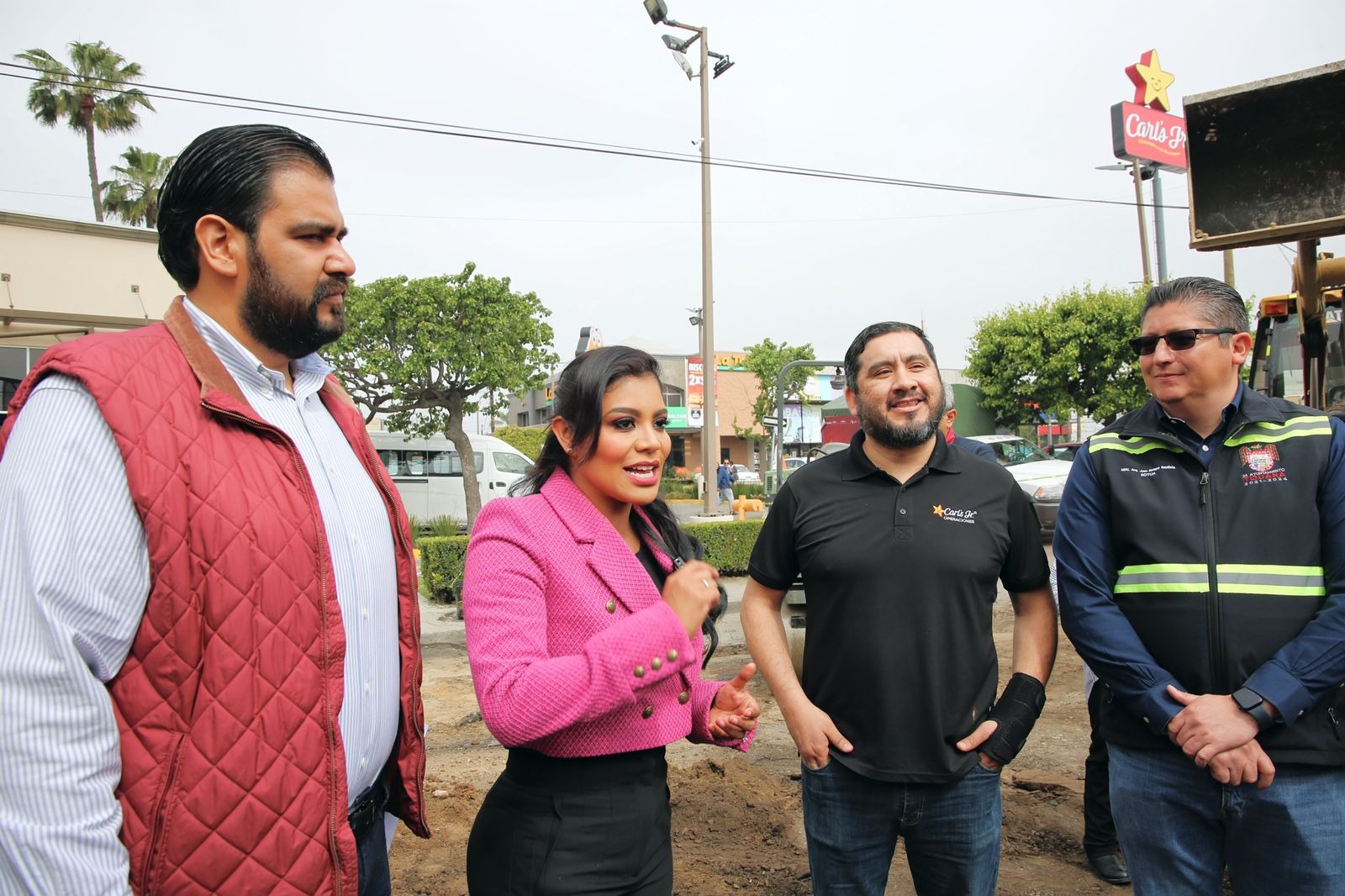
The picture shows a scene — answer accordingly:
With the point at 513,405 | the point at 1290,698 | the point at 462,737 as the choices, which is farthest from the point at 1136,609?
the point at 513,405

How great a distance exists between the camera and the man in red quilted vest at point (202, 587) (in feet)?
4.17

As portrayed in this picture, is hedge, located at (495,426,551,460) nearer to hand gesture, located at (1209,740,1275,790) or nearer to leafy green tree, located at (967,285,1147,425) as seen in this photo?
leafy green tree, located at (967,285,1147,425)

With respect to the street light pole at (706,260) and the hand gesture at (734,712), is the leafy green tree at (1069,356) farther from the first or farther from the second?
the hand gesture at (734,712)

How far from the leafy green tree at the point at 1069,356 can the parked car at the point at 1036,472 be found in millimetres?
8794

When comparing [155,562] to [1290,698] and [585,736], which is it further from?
[1290,698]

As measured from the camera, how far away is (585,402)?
200 cm

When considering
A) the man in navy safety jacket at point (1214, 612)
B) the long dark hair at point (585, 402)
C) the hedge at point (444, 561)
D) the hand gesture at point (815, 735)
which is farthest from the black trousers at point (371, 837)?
the hedge at point (444, 561)

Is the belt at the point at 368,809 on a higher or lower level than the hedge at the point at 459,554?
higher

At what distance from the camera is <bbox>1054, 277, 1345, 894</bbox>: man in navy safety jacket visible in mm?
2145

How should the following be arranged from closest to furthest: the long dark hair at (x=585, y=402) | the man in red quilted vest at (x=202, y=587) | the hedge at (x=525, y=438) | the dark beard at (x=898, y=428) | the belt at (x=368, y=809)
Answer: the man in red quilted vest at (x=202, y=587), the belt at (x=368, y=809), the long dark hair at (x=585, y=402), the dark beard at (x=898, y=428), the hedge at (x=525, y=438)

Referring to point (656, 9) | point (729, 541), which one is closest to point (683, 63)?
point (656, 9)

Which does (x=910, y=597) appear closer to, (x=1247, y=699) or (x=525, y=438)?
(x=1247, y=699)

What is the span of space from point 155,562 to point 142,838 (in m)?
0.43

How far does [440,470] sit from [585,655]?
69.8ft
